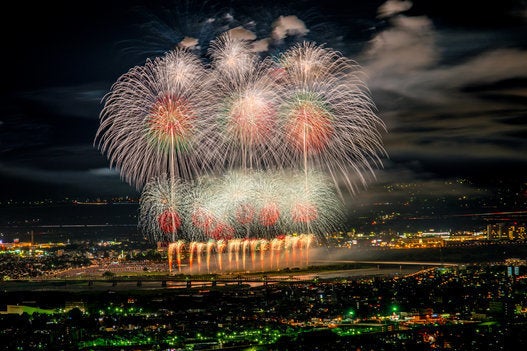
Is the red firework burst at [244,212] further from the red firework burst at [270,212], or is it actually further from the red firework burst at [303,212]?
the red firework burst at [303,212]

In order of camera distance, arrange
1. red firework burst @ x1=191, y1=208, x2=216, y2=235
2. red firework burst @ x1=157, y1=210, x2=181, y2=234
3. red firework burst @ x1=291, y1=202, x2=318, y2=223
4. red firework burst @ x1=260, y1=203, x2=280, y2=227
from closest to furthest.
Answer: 1. red firework burst @ x1=291, y1=202, x2=318, y2=223
2. red firework burst @ x1=157, y1=210, x2=181, y2=234
3. red firework burst @ x1=260, y1=203, x2=280, y2=227
4. red firework burst @ x1=191, y1=208, x2=216, y2=235

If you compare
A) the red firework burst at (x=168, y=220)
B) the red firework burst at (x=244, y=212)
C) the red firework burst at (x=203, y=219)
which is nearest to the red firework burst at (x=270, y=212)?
the red firework burst at (x=244, y=212)

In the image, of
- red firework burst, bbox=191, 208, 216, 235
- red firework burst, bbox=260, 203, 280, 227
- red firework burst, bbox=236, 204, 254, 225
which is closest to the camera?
red firework burst, bbox=260, 203, 280, 227

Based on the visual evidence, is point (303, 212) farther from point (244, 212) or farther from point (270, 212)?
point (244, 212)

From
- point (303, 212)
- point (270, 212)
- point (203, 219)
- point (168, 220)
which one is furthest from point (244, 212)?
point (168, 220)

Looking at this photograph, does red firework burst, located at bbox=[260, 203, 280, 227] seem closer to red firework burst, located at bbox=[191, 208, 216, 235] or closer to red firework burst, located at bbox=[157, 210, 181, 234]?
red firework burst, located at bbox=[191, 208, 216, 235]

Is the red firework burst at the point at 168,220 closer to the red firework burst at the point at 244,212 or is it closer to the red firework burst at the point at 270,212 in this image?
the red firework burst at the point at 244,212

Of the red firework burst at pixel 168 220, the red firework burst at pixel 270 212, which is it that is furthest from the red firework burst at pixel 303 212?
the red firework burst at pixel 168 220

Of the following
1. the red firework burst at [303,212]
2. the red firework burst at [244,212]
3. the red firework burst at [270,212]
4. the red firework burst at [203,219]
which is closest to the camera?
the red firework burst at [303,212]

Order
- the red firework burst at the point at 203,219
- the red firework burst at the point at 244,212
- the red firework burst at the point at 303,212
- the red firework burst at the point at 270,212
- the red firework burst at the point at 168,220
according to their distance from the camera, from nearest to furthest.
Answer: the red firework burst at the point at 303,212
the red firework burst at the point at 168,220
the red firework burst at the point at 270,212
the red firework burst at the point at 244,212
the red firework burst at the point at 203,219

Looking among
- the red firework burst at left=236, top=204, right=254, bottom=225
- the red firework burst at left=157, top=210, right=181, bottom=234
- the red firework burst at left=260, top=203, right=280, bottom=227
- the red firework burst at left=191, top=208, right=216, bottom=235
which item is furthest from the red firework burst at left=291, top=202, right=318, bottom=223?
the red firework burst at left=157, top=210, right=181, bottom=234

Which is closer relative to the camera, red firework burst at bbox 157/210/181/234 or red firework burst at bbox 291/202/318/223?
red firework burst at bbox 291/202/318/223

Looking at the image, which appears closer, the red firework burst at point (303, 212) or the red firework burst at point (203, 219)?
the red firework burst at point (303, 212)
